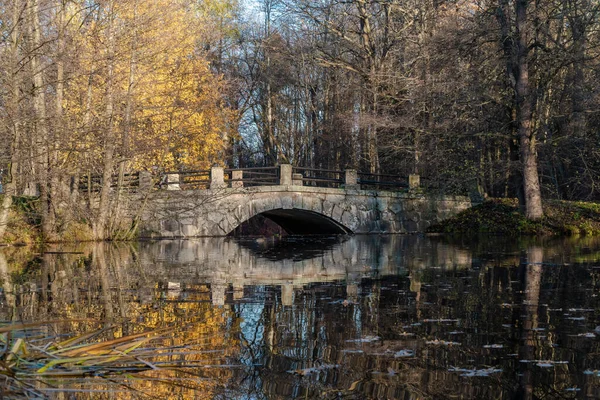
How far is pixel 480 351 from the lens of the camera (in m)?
5.32

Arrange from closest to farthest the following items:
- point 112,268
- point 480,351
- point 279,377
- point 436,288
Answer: point 279,377
point 480,351
point 436,288
point 112,268

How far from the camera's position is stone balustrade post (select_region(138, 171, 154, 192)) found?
22859 mm

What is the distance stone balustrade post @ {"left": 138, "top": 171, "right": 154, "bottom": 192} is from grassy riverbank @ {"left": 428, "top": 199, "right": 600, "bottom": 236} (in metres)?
11.5

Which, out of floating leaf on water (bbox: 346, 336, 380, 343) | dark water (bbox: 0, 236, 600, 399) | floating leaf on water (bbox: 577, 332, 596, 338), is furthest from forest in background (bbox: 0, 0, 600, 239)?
floating leaf on water (bbox: 577, 332, 596, 338)

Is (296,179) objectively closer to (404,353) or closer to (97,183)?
(97,183)

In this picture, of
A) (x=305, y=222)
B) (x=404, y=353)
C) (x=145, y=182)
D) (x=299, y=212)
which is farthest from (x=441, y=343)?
(x=305, y=222)

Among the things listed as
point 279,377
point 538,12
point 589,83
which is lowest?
point 279,377

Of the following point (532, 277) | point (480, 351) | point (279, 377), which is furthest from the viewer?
point (532, 277)

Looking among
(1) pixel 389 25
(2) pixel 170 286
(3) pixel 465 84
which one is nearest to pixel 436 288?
(2) pixel 170 286

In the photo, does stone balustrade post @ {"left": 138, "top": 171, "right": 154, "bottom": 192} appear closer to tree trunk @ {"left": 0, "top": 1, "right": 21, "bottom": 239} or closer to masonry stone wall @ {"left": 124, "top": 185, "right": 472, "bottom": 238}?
masonry stone wall @ {"left": 124, "top": 185, "right": 472, "bottom": 238}

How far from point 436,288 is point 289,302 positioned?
222 centimetres

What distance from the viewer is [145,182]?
23.1m

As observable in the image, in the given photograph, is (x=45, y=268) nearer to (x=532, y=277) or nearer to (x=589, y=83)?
(x=532, y=277)

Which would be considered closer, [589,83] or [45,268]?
[45,268]
